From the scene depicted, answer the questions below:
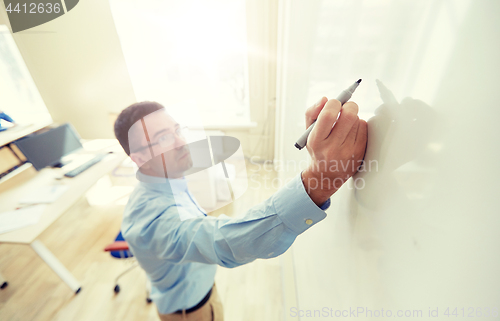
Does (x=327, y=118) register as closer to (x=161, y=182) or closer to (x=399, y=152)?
(x=399, y=152)

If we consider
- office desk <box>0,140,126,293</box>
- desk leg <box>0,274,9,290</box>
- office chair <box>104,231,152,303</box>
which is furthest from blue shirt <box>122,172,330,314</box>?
desk leg <box>0,274,9,290</box>

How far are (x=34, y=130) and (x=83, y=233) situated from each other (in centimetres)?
120

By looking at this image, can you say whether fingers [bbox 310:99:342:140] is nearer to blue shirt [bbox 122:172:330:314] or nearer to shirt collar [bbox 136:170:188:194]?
blue shirt [bbox 122:172:330:314]

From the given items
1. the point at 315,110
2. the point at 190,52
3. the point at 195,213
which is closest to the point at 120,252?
the point at 195,213

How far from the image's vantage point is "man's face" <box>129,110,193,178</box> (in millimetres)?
775

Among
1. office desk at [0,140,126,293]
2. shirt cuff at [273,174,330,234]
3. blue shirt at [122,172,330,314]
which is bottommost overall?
office desk at [0,140,126,293]

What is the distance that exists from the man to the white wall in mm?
54

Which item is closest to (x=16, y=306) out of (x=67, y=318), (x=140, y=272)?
(x=67, y=318)

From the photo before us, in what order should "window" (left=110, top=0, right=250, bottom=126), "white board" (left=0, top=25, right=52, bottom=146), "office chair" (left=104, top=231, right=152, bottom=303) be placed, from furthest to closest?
"white board" (left=0, top=25, right=52, bottom=146) → "window" (left=110, top=0, right=250, bottom=126) → "office chair" (left=104, top=231, right=152, bottom=303)

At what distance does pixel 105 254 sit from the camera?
1711mm

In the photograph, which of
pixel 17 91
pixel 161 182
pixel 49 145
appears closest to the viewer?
pixel 161 182

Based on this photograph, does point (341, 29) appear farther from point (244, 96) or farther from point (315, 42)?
point (244, 96)

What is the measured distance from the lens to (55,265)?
133 centimetres

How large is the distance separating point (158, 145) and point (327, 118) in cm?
68
